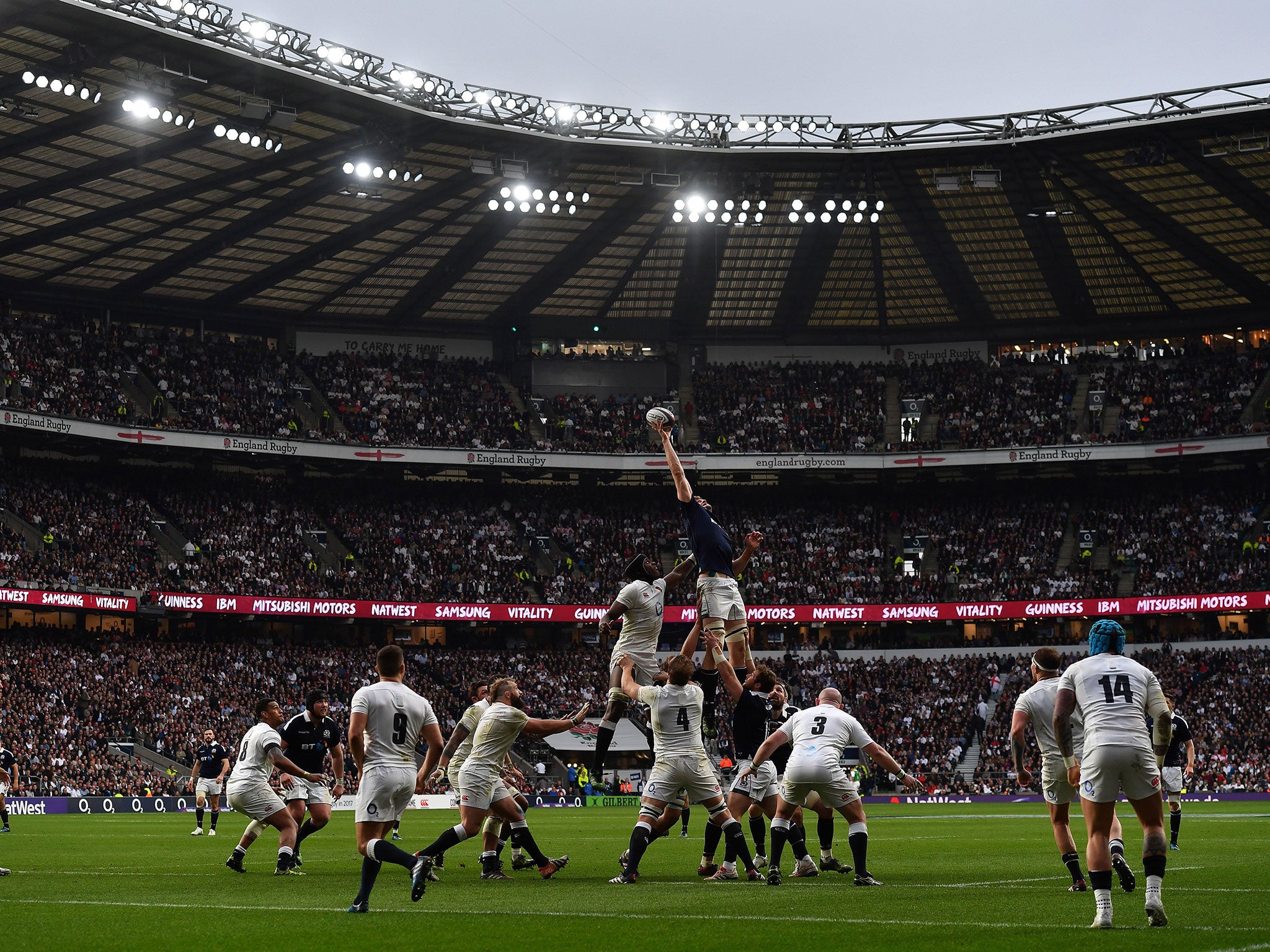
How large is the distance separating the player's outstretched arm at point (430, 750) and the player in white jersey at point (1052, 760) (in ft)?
19.8

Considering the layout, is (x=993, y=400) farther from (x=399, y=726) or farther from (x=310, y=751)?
(x=399, y=726)

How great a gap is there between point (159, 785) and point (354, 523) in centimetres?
2044

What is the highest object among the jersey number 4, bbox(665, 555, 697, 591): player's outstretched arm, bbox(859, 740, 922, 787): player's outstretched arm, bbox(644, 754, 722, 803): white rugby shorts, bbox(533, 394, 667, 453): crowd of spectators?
bbox(533, 394, 667, 453): crowd of spectators

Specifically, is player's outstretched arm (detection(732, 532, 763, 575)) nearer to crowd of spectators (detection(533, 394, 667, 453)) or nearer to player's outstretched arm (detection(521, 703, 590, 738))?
player's outstretched arm (detection(521, 703, 590, 738))

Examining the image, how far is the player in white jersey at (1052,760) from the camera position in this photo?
1545cm

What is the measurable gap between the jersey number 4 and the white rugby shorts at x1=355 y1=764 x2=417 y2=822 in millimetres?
6462

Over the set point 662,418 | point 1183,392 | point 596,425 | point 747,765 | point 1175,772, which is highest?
point 1183,392

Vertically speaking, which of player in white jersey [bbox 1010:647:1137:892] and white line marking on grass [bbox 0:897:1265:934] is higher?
player in white jersey [bbox 1010:647:1137:892]

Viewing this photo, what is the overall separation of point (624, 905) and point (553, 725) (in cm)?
261

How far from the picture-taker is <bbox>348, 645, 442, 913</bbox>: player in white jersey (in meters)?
13.6

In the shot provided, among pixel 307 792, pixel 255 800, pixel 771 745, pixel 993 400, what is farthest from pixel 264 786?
pixel 993 400

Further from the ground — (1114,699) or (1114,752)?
(1114,699)

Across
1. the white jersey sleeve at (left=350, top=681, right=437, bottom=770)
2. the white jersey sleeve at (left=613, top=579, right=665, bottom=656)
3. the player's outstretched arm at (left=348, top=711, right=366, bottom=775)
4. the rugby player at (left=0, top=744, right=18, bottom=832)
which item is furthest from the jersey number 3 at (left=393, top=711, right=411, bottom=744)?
the rugby player at (left=0, top=744, right=18, bottom=832)

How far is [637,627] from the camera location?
18234 millimetres
